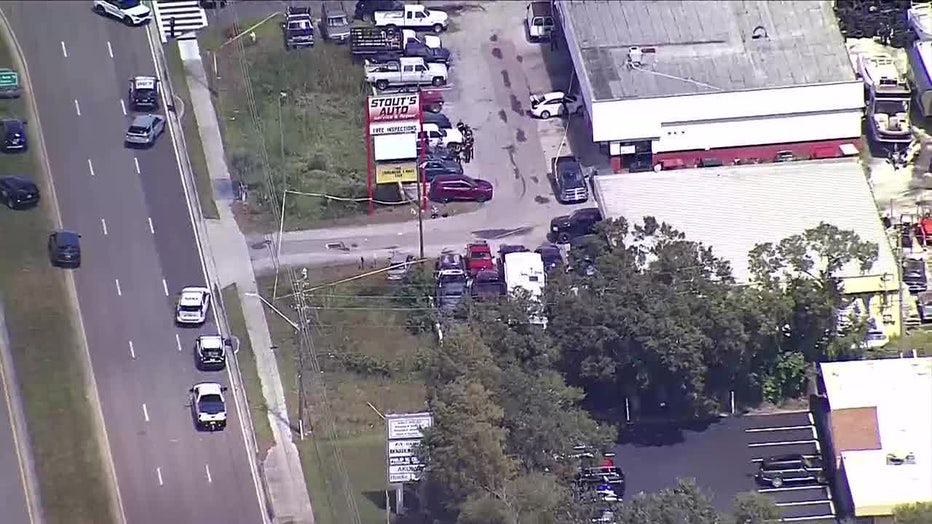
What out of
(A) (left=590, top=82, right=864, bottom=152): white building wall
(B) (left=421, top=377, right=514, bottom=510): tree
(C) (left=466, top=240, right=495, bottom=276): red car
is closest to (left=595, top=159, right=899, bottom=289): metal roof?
(A) (left=590, top=82, right=864, bottom=152): white building wall

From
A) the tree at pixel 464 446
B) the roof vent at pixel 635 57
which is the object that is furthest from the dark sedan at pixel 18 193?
the roof vent at pixel 635 57

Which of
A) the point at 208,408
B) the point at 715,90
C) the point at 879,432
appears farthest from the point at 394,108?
the point at 879,432

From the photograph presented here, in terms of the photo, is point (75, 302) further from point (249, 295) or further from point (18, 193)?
point (18, 193)

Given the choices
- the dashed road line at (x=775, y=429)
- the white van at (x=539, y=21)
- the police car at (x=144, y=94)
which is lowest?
the dashed road line at (x=775, y=429)

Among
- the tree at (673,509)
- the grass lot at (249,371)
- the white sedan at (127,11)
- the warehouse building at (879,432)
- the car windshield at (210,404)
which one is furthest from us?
the white sedan at (127,11)

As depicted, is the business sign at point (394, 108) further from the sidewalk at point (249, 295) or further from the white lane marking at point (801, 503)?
the white lane marking at point (801, 503)

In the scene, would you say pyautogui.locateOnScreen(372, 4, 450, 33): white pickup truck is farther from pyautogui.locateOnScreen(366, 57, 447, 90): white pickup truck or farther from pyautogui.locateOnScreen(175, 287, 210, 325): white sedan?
pyautogui.locateOnScreen(175, 287, 210, 325): white sedan

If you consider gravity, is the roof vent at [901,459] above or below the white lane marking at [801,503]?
above
